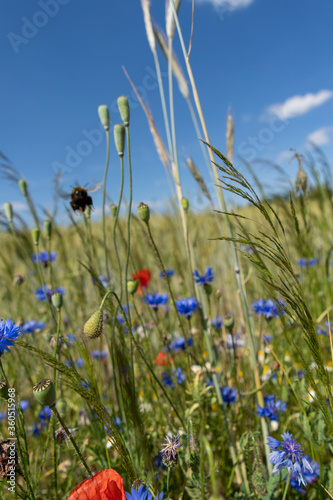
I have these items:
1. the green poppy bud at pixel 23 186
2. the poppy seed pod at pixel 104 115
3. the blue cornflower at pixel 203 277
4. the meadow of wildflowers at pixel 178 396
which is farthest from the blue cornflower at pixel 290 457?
the green poppy bud at pixel 23 186

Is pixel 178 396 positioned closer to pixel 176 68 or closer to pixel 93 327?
pixel 93 327

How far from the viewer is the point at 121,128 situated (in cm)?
71

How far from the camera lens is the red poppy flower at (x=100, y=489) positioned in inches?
15.6

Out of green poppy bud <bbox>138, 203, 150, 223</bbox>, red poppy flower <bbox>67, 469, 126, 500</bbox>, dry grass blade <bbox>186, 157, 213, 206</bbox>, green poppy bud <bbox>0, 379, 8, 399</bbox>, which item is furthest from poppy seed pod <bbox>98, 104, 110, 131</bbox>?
red poppy flower <bbox>67, 469, 126, 500</bbox>

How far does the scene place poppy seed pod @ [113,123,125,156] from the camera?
2.29 feet

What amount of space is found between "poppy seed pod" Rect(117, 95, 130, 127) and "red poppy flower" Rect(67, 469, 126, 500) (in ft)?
2.06

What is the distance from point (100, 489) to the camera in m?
0.40

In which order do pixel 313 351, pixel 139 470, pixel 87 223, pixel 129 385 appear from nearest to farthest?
pixel 313 351 < pixel 129 385 < pixel 139 470 < pixel 87 223

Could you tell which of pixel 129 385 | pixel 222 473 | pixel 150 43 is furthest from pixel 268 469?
pixel 150 43

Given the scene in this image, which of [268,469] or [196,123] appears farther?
[196,123]

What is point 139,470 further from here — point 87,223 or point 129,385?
point 87,223

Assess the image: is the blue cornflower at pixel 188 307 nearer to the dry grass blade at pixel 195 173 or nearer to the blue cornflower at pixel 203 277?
the blue cornflower at pixel 203 277

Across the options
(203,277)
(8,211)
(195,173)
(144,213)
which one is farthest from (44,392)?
(8,211)

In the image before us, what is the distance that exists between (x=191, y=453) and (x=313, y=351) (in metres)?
0.26
